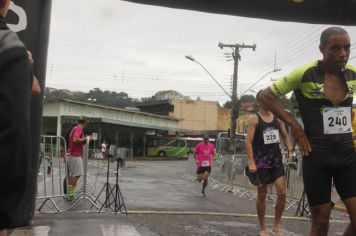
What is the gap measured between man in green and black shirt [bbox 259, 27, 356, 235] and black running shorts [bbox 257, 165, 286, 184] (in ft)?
9.82

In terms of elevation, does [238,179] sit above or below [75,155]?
below

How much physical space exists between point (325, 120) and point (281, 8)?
12.0 ft

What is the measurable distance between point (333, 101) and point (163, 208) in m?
6.35

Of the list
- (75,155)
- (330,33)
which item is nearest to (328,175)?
(330,33)

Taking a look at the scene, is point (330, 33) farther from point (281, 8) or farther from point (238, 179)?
point (238, 179)

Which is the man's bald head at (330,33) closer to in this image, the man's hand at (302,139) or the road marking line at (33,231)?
the man's hand at (302,139)

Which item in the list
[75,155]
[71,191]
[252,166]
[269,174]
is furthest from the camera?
[75,155]

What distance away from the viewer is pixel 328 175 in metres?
4.07

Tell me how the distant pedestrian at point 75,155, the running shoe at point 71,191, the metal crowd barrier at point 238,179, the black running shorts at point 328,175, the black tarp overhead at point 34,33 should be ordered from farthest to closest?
the metal crowd barrier at point 238,179, the distant pedestrian at point 75,155, the running shoe at point 71,191, the black tarp overhead at point 34,33, the black running shorts at point 328,175

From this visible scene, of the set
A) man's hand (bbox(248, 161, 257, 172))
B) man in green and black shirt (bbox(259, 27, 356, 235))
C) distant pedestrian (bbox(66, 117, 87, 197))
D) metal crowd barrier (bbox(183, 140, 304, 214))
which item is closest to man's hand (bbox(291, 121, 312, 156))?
man in green and black shirt (bbox(259, 27, 356, 235))

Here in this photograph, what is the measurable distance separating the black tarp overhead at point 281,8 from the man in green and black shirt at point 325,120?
3.27 metres

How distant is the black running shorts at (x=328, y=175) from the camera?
4.02m

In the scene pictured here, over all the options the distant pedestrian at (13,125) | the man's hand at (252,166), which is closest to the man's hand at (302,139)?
the distant pedestrian at (13,125)

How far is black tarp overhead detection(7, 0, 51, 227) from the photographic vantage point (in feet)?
20.0
